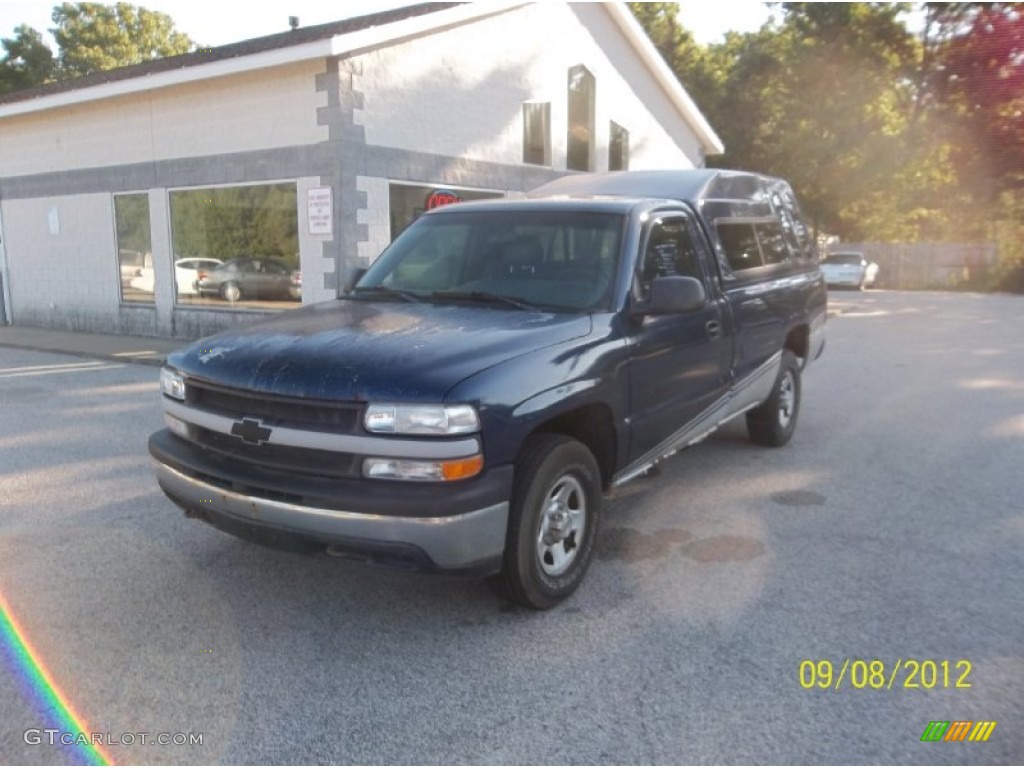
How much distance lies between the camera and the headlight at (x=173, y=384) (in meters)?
3.90

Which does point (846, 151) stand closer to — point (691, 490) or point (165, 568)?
point (691, 490)

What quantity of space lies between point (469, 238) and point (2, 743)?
326cm

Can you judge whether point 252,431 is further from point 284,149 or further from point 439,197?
point 439,197

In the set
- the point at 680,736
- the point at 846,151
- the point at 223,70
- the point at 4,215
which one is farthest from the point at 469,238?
the point at 846,151

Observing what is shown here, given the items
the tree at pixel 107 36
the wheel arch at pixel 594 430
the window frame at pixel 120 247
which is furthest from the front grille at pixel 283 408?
the tree at pixel 107 36

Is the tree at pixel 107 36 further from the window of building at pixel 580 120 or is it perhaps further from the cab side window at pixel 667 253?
the cab side window at pixel 667 253

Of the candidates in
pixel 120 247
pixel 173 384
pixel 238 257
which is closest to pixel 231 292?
pixel 238 257

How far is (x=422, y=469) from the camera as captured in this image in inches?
125

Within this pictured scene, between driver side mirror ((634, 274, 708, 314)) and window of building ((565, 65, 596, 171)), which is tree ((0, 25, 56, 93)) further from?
driver side mirror ((634, 274, 708, 314))

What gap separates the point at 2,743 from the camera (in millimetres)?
2814

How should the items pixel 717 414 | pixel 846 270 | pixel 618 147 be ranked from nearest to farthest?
1. pixel 717 414
2. pixel 618 147
3. pixel 846 270

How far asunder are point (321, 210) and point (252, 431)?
809 centimetres

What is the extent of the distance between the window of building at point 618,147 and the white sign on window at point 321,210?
7975 millimetres
